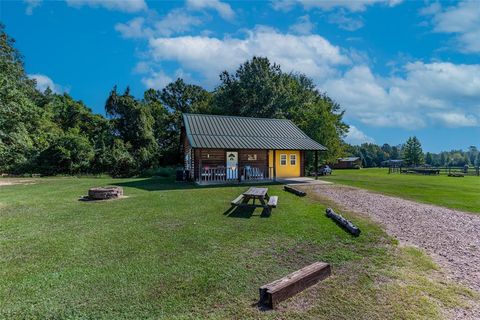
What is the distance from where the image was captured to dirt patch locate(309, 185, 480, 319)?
4531 millimetres

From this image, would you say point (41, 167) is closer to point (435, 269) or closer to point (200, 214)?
point (200, 214)

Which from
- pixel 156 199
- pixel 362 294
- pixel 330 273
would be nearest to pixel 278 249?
pixel 330 273

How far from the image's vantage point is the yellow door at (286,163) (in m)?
20.0

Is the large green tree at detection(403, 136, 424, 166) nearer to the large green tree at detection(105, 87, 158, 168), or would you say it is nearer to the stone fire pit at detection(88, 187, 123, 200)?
the large green tree at detection(105, 87, 158, 168)

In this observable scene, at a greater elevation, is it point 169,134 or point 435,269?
point 169,134

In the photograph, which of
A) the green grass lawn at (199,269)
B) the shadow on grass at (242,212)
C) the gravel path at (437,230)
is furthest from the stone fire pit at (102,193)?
the gravel path at (437,230)

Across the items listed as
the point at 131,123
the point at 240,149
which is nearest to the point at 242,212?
the point at 240,149

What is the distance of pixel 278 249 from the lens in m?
5.27

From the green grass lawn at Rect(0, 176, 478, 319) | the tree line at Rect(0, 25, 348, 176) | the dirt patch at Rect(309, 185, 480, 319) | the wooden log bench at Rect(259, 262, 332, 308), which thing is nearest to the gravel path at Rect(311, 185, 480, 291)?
the dirt patch at Rect(309, 185, 480, 319)

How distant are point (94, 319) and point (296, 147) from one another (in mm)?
16240

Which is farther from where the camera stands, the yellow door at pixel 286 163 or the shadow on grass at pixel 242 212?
the yellow door at pixel 286 163

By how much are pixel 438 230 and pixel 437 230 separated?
28mm

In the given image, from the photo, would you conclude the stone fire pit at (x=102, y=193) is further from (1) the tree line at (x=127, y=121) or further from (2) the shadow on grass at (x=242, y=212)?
(1) the tree line at (x=127, y=121)

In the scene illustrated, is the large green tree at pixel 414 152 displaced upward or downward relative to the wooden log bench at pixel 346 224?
upward
